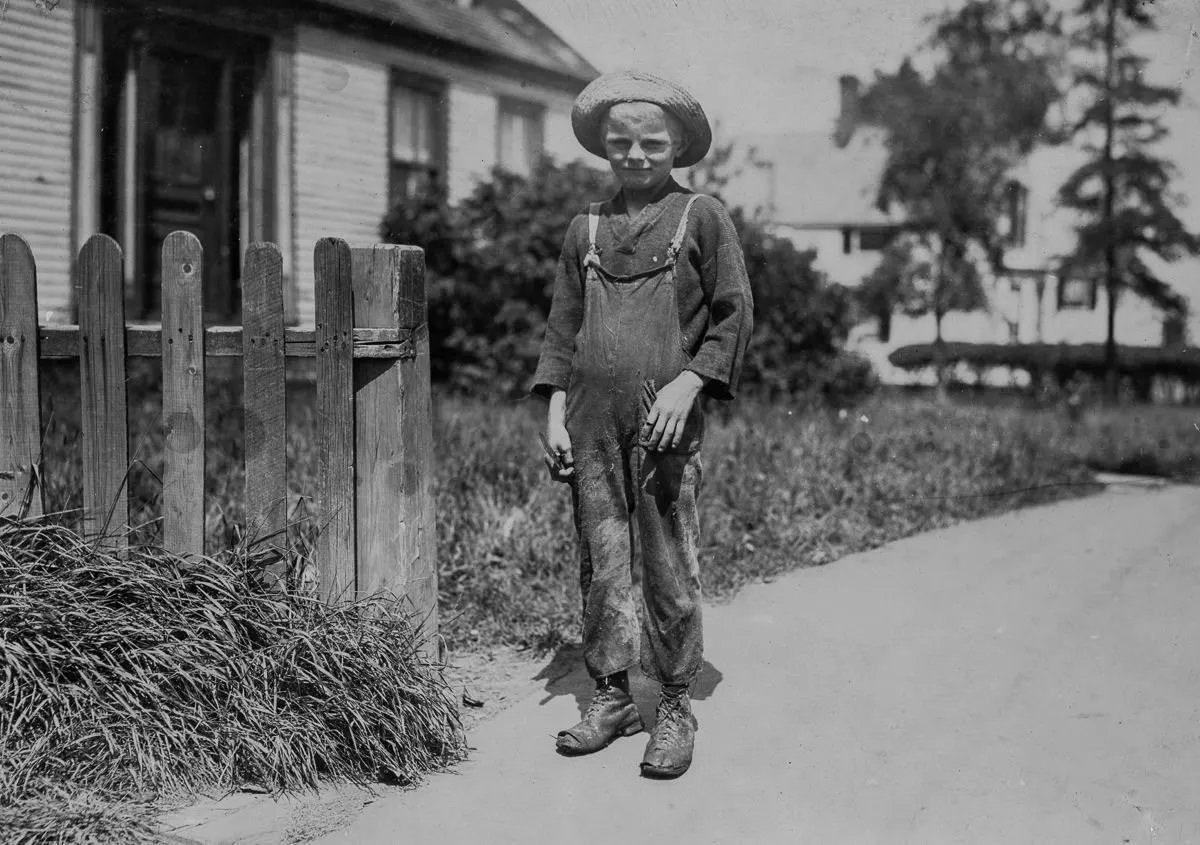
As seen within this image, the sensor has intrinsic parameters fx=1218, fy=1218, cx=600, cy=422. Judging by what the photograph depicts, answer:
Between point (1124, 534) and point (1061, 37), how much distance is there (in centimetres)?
532

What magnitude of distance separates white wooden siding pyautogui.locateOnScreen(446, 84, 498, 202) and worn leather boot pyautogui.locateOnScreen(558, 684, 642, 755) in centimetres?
1093

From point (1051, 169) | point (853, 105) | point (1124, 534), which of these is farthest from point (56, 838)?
point (853, 105)

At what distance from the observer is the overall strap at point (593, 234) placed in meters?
3.61

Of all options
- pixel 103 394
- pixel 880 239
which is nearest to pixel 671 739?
pixel 103 394

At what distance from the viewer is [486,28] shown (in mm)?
14367

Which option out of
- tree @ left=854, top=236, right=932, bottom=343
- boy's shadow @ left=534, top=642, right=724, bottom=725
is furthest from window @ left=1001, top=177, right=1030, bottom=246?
boy's shadow @ left=534, top=642, right=724, bottom=725

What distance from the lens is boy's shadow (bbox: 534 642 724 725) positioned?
4.01 meters

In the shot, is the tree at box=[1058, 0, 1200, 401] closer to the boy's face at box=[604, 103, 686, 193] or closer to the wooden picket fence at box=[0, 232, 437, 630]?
the boy's face at box=[604, 103, 686, 193]

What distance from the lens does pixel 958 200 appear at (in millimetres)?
14812

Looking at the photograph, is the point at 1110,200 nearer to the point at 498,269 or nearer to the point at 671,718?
the point at 498,269

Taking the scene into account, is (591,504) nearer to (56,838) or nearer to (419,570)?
(419,570)

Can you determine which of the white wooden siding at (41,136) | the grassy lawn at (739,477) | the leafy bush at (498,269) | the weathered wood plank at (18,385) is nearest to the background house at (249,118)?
the white wooden siding at (41,136)

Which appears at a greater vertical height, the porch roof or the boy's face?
the porch roof

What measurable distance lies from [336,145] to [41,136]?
3.21 meters
